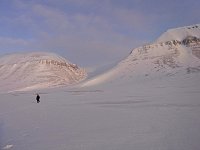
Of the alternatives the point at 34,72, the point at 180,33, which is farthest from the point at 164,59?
the point at 34,72

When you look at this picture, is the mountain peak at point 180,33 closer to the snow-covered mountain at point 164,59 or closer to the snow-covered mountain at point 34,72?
the snow-covered mountain at point 164,59

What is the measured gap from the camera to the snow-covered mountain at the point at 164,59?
383 ft

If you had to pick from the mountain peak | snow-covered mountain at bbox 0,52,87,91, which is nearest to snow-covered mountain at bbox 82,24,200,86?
the mountain peak

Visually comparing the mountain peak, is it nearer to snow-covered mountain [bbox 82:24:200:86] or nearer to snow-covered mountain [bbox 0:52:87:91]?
snow-covered mountain [bbox 82:24:200:86]

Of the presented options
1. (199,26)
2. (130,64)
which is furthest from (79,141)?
(199,26)

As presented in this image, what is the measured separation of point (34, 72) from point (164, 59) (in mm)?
59140

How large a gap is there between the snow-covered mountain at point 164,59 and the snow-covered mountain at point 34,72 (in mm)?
22485

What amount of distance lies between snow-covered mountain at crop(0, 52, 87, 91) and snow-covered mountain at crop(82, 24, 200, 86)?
2249cm

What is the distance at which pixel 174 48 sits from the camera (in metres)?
148

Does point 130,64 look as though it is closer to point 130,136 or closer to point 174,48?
point 174,48

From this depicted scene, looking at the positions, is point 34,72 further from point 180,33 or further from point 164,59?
point 180,33

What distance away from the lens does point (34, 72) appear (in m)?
139

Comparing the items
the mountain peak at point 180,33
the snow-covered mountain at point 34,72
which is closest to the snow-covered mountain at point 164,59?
the mountain peak at point 180,33

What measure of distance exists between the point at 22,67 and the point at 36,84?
24.9 m
